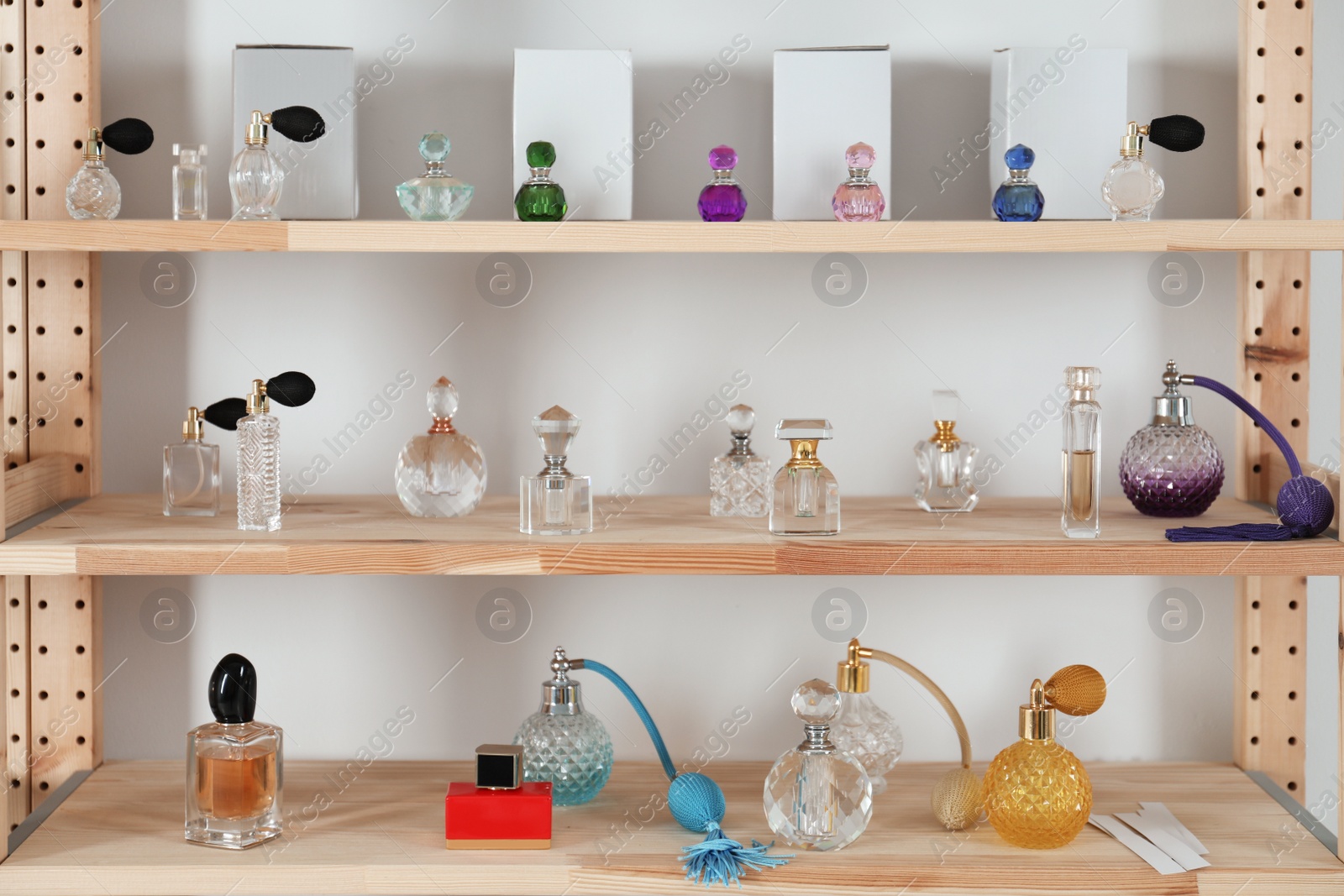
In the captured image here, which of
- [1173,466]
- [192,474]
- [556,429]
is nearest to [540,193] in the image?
[556,429]

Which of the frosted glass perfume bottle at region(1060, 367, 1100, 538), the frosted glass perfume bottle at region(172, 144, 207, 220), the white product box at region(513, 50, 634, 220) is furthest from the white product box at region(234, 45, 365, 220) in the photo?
the frosted glass perfume bottle at region(1060, 367, 1100, 538)

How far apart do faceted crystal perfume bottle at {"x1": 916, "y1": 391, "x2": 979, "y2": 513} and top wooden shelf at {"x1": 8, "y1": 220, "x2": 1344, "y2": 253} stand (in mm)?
296

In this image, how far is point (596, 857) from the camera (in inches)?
51.3

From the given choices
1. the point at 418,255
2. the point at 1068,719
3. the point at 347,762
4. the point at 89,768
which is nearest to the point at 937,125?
the point at 418,255

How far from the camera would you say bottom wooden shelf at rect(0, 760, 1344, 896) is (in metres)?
1.28

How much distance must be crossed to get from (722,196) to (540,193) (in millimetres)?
213

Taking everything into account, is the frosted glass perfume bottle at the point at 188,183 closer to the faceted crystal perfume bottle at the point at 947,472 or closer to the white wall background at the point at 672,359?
the white wall background at the point at 672,359

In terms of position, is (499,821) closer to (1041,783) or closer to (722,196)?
(1041,783)

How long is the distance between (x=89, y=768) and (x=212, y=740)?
0.36 m

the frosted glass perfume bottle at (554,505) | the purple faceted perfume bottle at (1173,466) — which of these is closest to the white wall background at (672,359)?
the purple faceted perfume bottle at (1173,466)

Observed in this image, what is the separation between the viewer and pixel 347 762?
161cm

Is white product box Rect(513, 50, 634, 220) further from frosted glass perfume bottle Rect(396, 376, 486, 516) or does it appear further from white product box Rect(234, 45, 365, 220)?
frosted glass perfume bottle Rect(396, 376, 486, 516)

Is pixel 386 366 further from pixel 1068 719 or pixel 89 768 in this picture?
pixel 1068 719

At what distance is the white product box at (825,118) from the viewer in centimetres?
147
